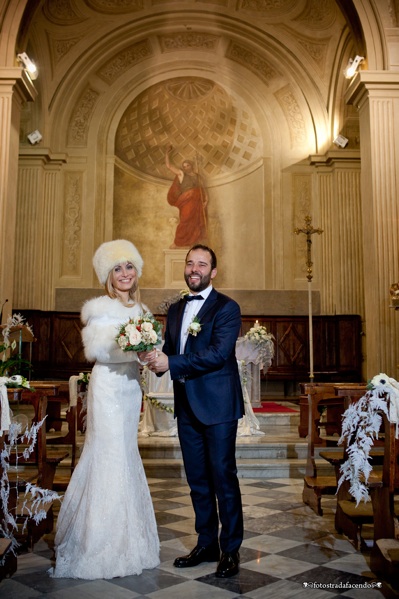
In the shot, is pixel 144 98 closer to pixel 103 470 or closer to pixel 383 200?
pixel 383 200

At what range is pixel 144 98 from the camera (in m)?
13.9

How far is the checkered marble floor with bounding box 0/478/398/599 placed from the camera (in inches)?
110

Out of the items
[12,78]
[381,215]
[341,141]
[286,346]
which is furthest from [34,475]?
[341,141]

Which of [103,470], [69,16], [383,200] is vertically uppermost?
[69,16]

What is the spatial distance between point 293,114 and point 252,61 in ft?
5.21

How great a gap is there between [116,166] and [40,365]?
5022 millimetres

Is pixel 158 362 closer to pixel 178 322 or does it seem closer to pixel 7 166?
pixel 178 322

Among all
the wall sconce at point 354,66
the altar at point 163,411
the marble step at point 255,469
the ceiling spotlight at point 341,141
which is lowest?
the marble step at point 255,469

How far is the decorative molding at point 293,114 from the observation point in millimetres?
13586

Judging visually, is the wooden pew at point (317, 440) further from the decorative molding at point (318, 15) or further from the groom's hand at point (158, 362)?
the decorative molding at point (318, 15)

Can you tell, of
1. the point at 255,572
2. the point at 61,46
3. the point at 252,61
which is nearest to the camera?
the point at 255,572

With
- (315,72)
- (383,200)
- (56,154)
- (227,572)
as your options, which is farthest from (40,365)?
(227,572)

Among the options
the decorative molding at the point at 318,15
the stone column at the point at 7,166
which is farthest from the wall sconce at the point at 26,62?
the decorative molding at the point at 318,15

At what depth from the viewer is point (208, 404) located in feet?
10.5
